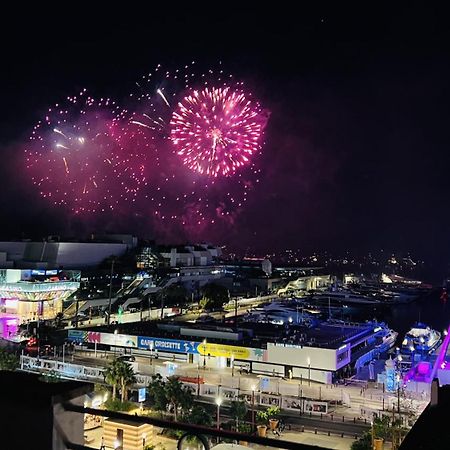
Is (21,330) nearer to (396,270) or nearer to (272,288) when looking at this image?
(272,288)

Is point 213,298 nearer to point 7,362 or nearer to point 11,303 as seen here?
point 11,303

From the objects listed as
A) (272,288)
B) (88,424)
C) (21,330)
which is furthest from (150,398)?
(272,288)

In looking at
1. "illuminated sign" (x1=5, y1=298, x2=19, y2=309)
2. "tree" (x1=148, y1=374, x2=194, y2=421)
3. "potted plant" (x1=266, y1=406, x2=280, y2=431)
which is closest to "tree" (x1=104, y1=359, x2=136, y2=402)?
"tree" (x1=148, y1=374, x2=194, y2=421)

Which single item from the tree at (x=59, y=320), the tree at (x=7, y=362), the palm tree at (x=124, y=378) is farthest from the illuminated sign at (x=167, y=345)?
the tree at (x=59, y=320)

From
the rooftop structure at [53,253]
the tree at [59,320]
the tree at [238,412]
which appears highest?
the rooftop structure at [53,253]

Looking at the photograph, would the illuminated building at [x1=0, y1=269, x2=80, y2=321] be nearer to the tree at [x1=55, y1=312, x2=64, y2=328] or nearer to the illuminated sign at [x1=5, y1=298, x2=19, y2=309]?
the illuminated sign at [x1=5, y1=298, x2=19, y2=309]

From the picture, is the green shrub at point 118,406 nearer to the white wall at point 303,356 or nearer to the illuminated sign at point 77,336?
the white wall at point 303,356
